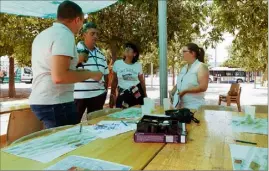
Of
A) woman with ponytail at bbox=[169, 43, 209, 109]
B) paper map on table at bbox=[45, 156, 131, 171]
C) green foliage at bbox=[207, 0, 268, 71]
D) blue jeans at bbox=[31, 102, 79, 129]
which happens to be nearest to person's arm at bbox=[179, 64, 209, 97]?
woman with ponytail at bbox=[169, 43, 209, 109]

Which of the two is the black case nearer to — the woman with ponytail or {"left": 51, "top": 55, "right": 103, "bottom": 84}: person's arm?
{"left": 51, "top": 55, "right": 103, "bottom": 84}: person's arm

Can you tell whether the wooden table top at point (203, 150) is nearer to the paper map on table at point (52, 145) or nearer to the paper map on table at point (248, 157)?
the paper map on table at point (248, 157)

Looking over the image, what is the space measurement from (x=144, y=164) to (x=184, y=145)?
38 cm

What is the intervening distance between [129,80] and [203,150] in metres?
2.47

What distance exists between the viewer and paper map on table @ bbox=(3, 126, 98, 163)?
4.45 ft

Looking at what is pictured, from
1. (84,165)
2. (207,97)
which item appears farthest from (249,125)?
(207,97)

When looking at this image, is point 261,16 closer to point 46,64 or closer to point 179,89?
point 179,89

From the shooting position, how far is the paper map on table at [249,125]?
1961 millimetres

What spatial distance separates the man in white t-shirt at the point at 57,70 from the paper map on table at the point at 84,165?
73 centimetres

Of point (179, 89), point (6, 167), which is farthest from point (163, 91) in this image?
point (6, 167)

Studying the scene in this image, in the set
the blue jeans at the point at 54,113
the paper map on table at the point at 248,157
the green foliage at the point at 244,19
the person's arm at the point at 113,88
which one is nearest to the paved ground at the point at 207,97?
the person's arm at the point at 113,88

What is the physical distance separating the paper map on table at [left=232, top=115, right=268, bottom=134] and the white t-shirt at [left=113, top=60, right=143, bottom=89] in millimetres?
1725

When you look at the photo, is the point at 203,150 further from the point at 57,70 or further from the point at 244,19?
the point at 244,19

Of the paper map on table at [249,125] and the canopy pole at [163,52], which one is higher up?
the canopy pole at [163,52]
